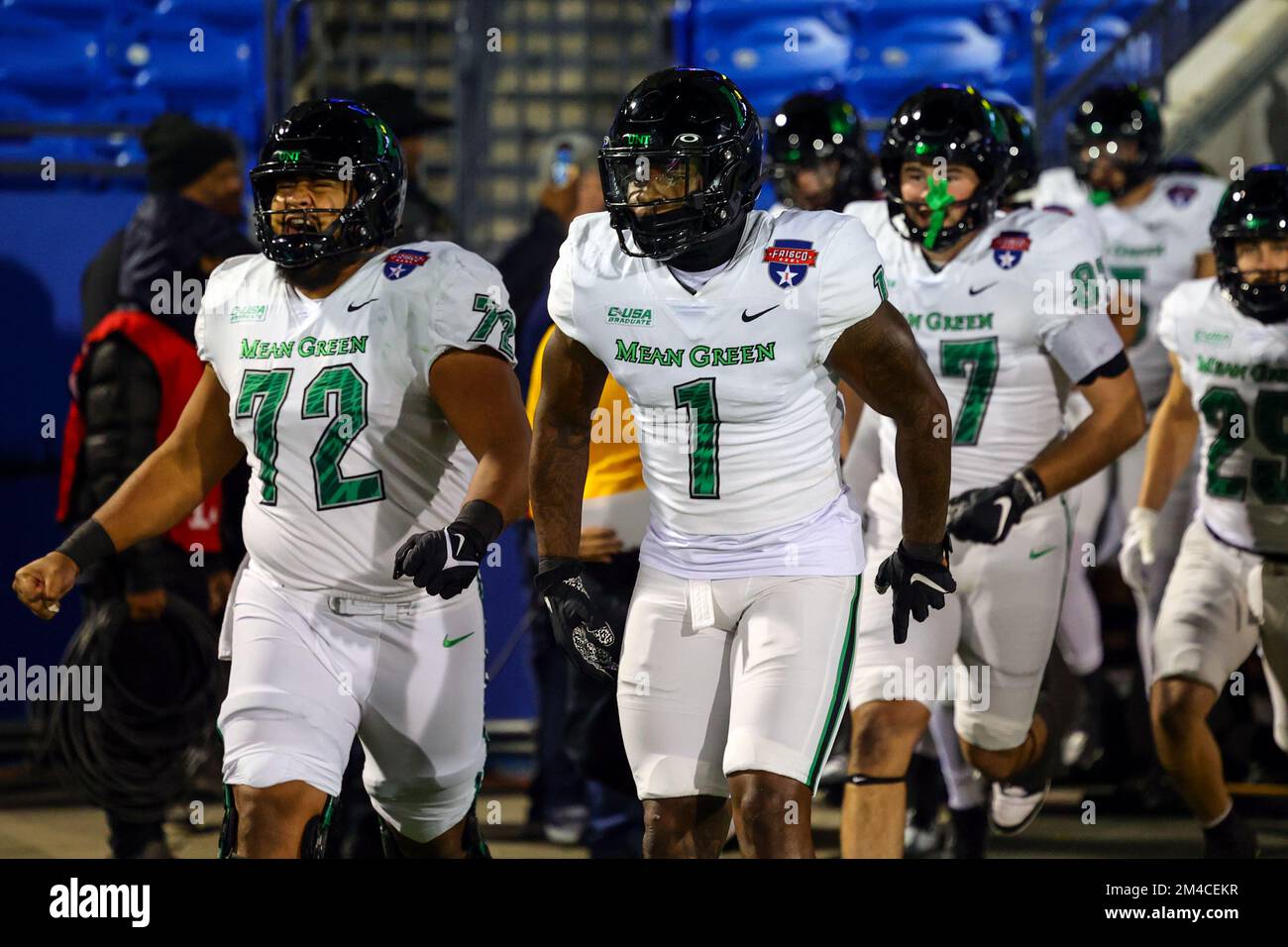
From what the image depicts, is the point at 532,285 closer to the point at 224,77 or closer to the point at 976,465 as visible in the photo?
the point at 976,465

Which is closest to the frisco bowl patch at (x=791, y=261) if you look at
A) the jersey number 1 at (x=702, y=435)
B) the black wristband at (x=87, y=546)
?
the jersey number 1 at (x=702, y=435)

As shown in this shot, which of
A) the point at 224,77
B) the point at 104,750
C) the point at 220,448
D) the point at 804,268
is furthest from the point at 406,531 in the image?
the point at 224,77

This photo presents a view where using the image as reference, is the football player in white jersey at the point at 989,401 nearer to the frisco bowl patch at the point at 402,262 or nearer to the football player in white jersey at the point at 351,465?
the football player in white jersey at the point at 351,465

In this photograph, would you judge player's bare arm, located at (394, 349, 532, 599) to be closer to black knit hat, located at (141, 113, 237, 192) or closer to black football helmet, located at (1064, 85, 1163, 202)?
black knit hat, located at (141, 113, 237, 192)

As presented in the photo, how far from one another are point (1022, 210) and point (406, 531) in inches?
76.2

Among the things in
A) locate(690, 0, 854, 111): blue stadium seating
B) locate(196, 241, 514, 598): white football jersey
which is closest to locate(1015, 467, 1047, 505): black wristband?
locate(196, 241, 514, 598): white football jersey

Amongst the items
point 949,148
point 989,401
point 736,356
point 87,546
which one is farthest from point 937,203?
point 87,546

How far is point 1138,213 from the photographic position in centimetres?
681

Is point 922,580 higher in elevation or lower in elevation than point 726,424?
lower

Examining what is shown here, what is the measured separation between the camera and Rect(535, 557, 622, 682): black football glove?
3.75m

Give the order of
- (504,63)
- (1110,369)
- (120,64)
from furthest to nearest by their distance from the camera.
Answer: (504,63) → (120,64) → (1110,369)

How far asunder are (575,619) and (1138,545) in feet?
8.15

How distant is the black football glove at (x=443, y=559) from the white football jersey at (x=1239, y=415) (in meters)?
2.45

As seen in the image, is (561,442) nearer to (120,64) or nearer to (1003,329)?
(1003,329)
